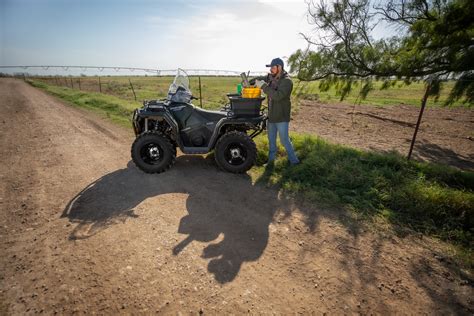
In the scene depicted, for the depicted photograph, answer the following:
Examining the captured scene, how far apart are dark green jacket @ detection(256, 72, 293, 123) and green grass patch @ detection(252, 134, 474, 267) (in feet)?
3.63

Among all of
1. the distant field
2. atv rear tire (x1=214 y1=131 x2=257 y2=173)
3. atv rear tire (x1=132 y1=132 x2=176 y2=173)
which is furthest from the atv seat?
the distant field

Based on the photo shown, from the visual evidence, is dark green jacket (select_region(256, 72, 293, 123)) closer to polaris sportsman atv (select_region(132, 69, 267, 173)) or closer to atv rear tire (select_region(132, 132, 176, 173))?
polaris sportsman atv (select_region(132, 69, 267, 173))

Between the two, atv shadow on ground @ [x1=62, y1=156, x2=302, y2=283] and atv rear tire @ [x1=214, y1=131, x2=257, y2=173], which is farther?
atv rear tire @ [x1=214, y1=131, x2=257, y2=173]

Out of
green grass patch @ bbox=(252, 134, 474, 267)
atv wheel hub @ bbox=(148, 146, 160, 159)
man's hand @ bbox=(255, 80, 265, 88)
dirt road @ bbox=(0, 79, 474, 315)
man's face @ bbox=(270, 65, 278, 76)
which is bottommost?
dirt road @ bbox=(0, 79, 474, 315)

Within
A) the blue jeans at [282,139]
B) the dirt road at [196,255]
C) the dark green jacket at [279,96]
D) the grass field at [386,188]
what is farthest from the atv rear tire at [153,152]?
the dark green jacket at [279,96]

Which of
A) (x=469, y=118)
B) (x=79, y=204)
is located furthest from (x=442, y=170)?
(x=469, y=118)

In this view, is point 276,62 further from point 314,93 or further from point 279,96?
point 314,93

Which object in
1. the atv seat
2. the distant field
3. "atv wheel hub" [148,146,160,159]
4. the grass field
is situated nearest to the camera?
the grass field

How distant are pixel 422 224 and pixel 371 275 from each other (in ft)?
5.37

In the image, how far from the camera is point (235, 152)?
17.2 feet

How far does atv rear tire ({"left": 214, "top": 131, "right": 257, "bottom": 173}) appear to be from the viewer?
201 inches

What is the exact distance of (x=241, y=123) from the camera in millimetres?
5215

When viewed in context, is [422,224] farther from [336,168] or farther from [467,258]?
[336,168]

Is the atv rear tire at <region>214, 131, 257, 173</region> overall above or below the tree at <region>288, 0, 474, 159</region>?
below
